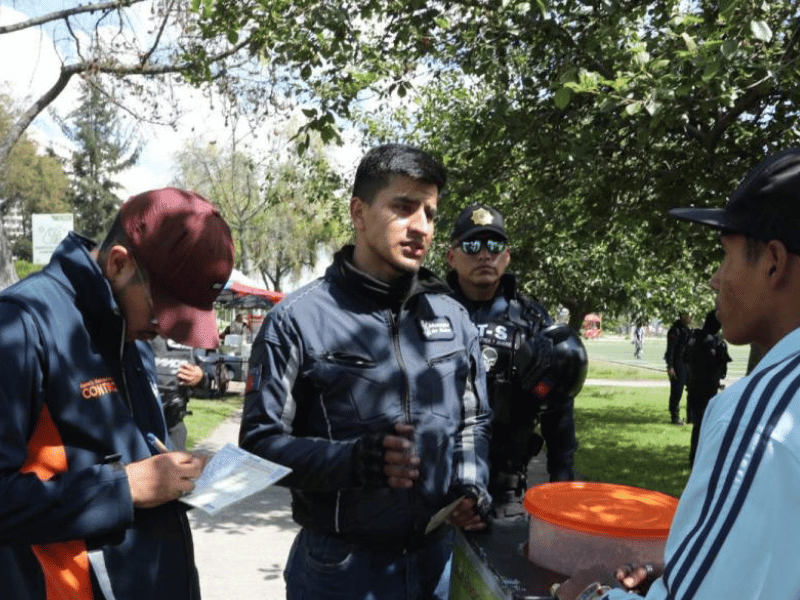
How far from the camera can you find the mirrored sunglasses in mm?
3693

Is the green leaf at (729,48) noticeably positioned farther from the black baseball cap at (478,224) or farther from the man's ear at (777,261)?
the man's ear at (777,261)

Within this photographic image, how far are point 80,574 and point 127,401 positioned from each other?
39 centimetres

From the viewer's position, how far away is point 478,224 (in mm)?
3742

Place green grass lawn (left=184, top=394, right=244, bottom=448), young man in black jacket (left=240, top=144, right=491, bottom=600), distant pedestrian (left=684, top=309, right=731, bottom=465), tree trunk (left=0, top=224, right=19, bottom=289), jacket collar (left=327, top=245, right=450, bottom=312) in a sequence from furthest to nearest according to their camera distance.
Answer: distant pedestrian (left=684, top=309, right=731, bottom=465) → green grass lawn (left=184, top=394, right=244, bottom=448) → tree trunk (left=0, top=224, right=19, bottom=289) → jacket collar (left=327, top=245, right=450, bottom=312) → young man in black jacket (left=240, top=144, right=491, bottom=600)

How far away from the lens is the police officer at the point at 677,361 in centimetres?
1408

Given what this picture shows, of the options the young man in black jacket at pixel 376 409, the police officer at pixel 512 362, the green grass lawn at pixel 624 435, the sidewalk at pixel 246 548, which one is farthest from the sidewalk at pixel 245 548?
the young man in black jacket at pixel 376 409

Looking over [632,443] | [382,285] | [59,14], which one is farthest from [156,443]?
[632,443]

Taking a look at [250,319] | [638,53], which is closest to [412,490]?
[638,53]

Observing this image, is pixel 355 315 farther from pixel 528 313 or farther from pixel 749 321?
pixel 528 313

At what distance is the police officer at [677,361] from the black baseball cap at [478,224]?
1122 cm

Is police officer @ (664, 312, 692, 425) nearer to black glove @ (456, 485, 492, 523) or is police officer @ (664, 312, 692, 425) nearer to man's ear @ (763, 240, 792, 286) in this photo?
black glove @ (456, 485, 492, 523)

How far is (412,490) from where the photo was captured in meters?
2.31

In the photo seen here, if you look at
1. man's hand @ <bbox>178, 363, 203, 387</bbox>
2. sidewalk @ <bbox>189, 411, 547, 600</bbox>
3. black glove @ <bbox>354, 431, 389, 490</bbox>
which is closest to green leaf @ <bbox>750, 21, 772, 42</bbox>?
black glove @ <bbox>354, 431, 389, 490</bbox>

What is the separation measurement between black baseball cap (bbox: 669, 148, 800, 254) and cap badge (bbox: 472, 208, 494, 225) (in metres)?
2.32
